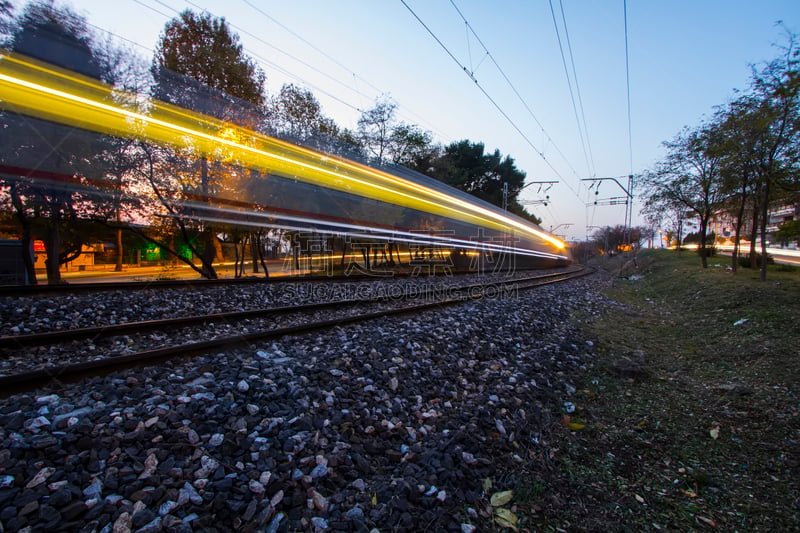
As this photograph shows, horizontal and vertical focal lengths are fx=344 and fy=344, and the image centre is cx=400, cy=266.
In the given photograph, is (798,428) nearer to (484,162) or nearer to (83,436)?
(83,436)

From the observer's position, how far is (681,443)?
3.48 m

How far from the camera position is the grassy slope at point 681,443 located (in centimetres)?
255

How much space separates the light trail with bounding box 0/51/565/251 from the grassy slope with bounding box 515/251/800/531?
8019 mm

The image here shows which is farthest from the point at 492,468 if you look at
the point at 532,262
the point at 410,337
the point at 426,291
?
the point at 532,262

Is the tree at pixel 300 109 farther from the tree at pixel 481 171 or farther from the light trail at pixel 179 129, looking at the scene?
the tree at pixel 481 171

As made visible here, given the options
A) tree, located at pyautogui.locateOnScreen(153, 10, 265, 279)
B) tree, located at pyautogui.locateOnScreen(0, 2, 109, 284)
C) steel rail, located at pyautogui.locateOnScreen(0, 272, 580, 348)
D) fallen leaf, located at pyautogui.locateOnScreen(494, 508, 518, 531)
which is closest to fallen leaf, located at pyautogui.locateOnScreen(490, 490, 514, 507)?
fallen leaf, located at pyautogui.locateOnScreen(494, 508, 518, 531)

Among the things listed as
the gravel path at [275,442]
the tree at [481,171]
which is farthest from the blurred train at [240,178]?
the tree at [481,171]

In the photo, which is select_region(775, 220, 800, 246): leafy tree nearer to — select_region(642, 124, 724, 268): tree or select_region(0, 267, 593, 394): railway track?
select_region(642, 124, 724, 268): tree

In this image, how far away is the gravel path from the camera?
200 centimetres

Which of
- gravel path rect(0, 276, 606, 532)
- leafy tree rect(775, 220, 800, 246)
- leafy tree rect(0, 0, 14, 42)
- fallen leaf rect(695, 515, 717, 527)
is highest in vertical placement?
leafy tree rect(0, 0, 14, 42)

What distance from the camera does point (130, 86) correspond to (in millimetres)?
6926

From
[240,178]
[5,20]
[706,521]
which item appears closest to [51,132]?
[5,20]

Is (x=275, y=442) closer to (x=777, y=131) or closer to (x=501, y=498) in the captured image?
(x=501, y=498)

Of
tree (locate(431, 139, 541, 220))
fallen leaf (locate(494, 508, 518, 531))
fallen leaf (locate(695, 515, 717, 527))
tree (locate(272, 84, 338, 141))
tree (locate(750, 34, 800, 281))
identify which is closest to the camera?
fallen leaf (locate(494, 508, 518, 531))
